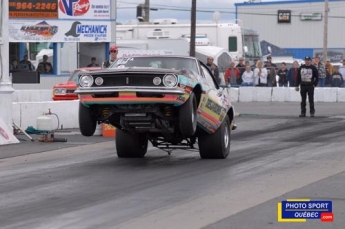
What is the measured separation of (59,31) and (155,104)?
19.6 m

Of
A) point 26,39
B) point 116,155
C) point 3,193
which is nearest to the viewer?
point 3,193

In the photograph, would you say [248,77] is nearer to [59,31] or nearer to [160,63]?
[59,31]

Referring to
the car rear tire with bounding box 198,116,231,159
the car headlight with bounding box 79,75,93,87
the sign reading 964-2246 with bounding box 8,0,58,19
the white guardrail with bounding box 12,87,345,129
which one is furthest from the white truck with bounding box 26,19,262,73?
the car headlight with bounding box 79,75,93,87

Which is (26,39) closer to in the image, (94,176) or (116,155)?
(116,155)

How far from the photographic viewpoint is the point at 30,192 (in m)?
11.5

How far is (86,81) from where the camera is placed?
13.7 meters

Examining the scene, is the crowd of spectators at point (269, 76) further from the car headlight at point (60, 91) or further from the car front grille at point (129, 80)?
the car front grille at point (129, 80)

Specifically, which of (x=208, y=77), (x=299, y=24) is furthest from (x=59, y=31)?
Result: (x=299, y=24)

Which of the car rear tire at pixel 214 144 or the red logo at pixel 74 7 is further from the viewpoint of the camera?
the red logo at pixel 74 7

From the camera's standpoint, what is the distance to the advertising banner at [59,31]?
104ft

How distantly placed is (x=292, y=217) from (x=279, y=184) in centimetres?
420

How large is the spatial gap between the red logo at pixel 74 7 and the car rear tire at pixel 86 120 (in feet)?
62.3

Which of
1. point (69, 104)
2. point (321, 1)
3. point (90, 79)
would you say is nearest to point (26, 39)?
point (69, 104)

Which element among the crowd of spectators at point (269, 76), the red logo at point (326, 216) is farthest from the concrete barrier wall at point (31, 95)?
the red logo at point (326, 216)
